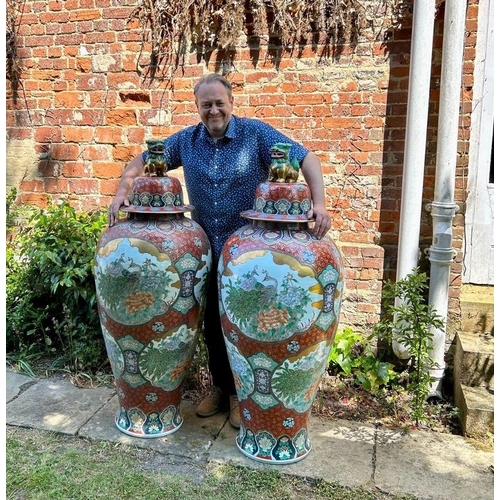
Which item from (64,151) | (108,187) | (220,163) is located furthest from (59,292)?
(220,163)

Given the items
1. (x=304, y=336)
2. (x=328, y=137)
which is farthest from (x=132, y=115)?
(x=304, y=336)

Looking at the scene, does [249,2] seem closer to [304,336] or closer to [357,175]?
[357,175]

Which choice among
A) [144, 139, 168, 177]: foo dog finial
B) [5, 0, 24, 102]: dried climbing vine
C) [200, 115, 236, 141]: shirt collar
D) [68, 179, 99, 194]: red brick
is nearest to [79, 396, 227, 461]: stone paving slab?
[144, 139, 168, 177]: foo dog finial

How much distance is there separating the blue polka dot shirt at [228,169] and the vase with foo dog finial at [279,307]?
20 centimetres

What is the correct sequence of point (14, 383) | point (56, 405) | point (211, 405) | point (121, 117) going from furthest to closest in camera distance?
point (121, 117), point (14, 383), point (56, 405), point (211, 405)

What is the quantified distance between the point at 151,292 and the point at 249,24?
198 centimetres

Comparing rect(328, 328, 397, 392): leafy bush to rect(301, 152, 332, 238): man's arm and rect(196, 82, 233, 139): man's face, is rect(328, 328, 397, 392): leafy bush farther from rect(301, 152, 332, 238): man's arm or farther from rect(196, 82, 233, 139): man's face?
rect(196, 82, 233, 139): man's face

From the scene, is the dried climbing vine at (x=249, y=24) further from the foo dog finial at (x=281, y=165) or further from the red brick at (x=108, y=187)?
the foo dog finial at (x=281, y=165)

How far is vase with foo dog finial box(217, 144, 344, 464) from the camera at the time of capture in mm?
2016

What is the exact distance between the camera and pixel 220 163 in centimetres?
231

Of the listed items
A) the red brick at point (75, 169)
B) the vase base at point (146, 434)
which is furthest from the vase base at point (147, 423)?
the red brick at point (75, 169)

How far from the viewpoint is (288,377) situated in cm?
212

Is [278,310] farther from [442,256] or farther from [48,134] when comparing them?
[48,134]

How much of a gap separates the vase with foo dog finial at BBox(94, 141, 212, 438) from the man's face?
0.82 feet
